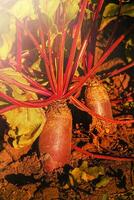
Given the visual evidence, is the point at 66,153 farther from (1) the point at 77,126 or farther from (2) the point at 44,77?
(2) the point at 44,77

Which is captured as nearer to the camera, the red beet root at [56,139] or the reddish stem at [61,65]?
the reddish stem at [61,65]

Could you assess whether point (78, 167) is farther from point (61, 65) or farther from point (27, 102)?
point (61, 65)

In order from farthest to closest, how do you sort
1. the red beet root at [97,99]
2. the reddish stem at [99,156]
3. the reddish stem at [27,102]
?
1. the red beet root at [97,99]
2. the reddish stem at [99,156]
3. the reddish stem at [27,102]

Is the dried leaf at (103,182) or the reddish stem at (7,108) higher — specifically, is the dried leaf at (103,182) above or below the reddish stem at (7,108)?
below

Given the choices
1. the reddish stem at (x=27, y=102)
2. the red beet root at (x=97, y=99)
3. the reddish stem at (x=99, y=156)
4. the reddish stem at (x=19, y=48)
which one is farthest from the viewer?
the red beet root at (x=97, y=99)

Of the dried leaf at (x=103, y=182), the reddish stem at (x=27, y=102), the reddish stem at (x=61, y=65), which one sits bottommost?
the dried leaf at (x=103, y=182)

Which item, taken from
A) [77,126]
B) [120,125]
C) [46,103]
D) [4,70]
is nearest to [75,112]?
[77,126]

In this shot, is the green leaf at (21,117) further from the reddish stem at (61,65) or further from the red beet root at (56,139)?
the reddish stem at (61,65)

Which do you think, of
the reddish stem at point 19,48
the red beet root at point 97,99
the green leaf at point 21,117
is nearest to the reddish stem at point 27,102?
the green leaf at point 21,117

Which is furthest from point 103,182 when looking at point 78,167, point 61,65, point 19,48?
point 19,48
